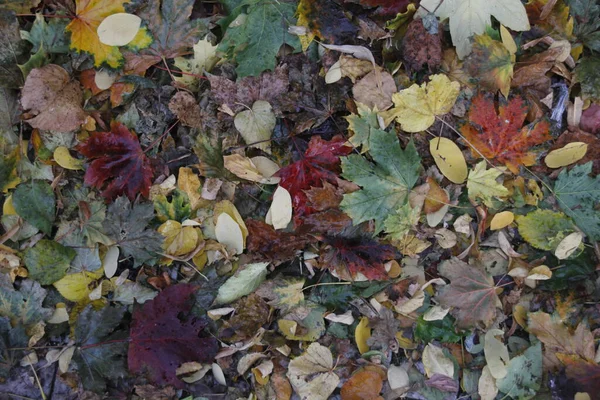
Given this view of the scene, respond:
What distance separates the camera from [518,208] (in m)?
1.45

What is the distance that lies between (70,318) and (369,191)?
0.90 metres

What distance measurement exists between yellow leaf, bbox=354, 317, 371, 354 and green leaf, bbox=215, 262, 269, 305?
0.96ft

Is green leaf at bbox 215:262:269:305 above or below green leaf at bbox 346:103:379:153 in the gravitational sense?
below

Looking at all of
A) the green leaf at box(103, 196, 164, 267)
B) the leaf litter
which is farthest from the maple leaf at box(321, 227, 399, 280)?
the green leaf at box(103, 196, 164, 267)

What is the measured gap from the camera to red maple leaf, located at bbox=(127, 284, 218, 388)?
142 cm

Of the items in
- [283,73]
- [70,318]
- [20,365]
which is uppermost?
[283,73]

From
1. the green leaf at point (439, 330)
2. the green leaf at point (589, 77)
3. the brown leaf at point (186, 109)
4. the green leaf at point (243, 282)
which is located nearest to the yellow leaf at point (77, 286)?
the green leaf at point (243, 282)

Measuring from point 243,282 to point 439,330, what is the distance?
0.55 meters

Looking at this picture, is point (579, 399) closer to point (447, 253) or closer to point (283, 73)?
point (447, 253)

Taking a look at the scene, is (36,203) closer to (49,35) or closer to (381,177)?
(49,35)

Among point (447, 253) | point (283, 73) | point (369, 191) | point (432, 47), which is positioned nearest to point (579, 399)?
point (447, 253)

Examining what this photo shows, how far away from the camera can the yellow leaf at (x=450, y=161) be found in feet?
4.70

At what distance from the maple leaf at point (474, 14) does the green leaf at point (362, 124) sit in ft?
1.00

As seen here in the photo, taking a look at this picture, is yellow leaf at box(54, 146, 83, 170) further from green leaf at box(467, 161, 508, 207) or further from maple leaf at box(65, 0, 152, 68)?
green leaf at box(467, 161, 508, 207)
